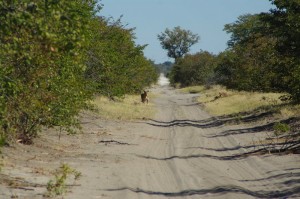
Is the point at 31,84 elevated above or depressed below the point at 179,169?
above

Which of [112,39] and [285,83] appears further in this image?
[112,39]

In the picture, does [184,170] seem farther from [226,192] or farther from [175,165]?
[226,192]

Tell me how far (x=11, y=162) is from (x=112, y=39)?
65.9 ft

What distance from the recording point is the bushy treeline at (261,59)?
2567 cm

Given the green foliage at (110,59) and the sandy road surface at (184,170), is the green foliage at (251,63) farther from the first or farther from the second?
the sandy road surface at (184,170)

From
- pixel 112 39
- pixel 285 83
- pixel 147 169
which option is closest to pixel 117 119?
pixel 112 39

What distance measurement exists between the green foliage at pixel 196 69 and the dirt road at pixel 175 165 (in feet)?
250

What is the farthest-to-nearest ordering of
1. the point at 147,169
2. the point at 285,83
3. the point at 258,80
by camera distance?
the point at 258,80 < the point at 285,83 < the point at 147,169

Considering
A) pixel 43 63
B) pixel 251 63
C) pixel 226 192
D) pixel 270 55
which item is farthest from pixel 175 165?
pixel 251 63

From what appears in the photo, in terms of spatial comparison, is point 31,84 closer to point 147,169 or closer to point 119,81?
point 147,169

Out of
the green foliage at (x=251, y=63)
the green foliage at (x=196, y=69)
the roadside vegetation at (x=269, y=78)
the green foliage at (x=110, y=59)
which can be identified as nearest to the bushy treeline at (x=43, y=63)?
the green foliage at (x=110, y=59)

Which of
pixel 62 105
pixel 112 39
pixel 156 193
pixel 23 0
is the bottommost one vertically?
pixel 156 193

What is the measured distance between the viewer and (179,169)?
647 inches

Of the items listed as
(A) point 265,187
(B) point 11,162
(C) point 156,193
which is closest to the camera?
(C) point 156,193
